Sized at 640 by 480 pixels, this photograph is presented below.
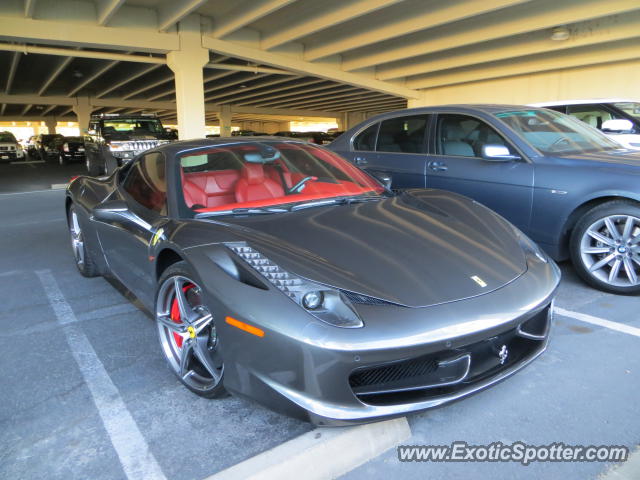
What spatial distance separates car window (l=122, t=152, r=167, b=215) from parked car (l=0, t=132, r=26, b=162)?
25482 millimetres

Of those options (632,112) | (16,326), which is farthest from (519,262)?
(632,112)

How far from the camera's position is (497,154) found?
156 inches

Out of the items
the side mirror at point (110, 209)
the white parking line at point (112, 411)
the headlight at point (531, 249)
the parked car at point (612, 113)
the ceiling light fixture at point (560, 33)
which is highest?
the ceiling light fixture at point (560, 33)

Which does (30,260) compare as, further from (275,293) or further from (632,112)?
(632,112)

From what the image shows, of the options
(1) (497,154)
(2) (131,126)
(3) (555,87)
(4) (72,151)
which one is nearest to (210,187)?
(1) (497,154)

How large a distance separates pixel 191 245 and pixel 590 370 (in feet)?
7.11

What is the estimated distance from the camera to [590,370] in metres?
2.51

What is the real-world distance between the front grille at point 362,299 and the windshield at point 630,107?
743cm

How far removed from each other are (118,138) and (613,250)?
13499 mm

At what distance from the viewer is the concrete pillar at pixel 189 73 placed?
43.7 feet

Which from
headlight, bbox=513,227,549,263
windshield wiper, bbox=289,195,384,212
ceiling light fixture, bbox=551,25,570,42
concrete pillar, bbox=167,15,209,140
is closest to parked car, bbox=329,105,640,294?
windshield wiper, bbox=289,195,384,212

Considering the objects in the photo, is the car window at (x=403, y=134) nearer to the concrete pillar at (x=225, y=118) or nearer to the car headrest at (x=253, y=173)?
the car headrest at (x=253, y=173)

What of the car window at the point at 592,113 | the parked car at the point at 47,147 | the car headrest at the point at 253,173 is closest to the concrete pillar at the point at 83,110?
the parked car at the point at 47,147

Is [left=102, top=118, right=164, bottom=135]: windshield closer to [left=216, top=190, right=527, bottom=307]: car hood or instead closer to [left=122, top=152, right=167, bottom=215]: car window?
[left=122, top=152, right=167, bottom=215]: car window
